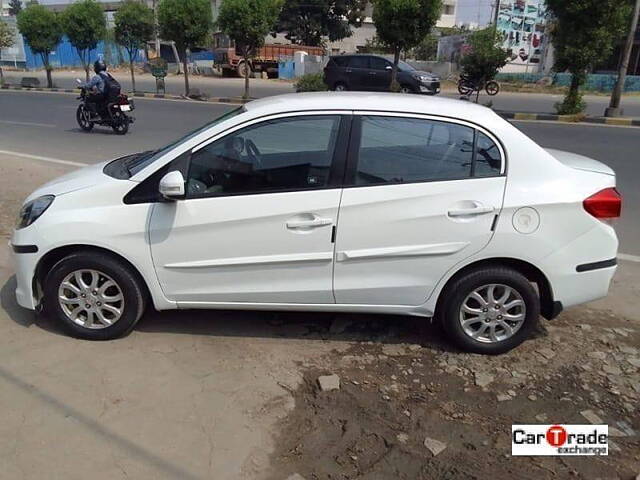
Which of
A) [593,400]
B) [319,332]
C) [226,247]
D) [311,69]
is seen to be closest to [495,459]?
[593,400]

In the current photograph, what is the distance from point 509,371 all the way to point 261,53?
41154mm

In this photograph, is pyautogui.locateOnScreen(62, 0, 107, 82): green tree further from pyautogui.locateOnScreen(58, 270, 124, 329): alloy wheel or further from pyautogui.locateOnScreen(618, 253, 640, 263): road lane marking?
pyautogui.locateOnScreen(618, 253, 640, 263): road lane marking

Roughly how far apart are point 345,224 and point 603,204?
1.56 m

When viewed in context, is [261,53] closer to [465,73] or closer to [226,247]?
[465,73]

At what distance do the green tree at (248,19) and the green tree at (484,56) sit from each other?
7.88 metres

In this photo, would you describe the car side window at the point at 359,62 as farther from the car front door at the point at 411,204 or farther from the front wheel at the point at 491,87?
the car front door at the point at 411,204

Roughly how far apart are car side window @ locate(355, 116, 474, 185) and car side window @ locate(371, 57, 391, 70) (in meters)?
19.0

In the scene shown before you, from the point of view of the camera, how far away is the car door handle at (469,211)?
331cm

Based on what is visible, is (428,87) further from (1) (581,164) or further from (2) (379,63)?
(1) (581,164)

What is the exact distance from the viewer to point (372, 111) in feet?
11.2

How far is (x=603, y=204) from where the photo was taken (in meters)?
3.38

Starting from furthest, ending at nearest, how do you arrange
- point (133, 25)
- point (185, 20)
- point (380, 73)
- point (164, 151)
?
point (133, 25), point (185, 20), point (380, 73), point (164, 151)

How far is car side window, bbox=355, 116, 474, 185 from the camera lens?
3.38 metres

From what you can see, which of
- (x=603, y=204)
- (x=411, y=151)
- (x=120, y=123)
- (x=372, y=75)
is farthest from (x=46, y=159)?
(x=372, y=75)
